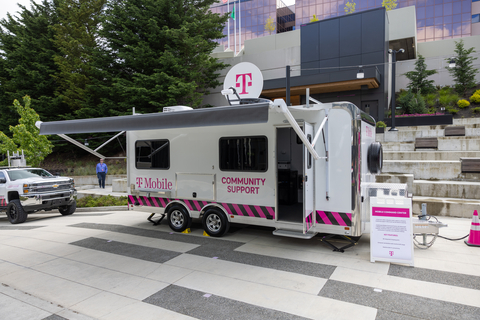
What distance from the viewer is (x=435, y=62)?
27688mm

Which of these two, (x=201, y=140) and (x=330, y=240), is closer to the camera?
(x=330, y=240)

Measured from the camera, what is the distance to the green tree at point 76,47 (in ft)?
83.0

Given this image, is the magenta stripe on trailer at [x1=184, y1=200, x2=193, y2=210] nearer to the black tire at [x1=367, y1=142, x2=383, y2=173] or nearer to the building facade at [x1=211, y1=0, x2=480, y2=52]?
the black tire at [x1=367, y1=142, x2=383, y2=173]

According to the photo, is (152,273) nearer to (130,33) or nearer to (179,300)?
(179,300)

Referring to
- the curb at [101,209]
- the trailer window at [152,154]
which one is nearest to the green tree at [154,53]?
the curb at [101,209]

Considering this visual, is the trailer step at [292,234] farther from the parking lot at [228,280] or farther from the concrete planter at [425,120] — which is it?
the concrete planter at [425,120]

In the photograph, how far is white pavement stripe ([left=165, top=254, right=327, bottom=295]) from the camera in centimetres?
466

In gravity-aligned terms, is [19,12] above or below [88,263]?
above

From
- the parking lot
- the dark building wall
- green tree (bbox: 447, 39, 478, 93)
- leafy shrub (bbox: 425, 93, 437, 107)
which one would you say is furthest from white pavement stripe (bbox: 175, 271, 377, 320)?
green tree (bbox: 447, 39, 478, 93)

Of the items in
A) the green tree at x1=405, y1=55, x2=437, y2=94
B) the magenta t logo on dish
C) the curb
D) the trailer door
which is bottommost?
the curb

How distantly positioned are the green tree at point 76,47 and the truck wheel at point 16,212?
15.8 m

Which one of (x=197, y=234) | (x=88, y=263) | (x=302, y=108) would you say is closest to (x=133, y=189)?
(x=197, y=234)

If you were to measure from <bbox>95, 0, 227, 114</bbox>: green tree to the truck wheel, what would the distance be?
11354 mm

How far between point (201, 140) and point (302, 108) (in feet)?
8.35
